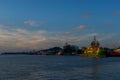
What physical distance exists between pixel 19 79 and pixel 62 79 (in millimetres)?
6364

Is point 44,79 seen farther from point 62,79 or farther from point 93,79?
point 93,79

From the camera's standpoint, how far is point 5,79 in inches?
1727

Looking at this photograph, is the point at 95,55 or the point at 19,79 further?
the point at 95,55

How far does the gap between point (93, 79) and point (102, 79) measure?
1329 millimetres

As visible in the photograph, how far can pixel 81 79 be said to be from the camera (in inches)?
1699

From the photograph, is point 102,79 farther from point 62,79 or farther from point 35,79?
point 35,79

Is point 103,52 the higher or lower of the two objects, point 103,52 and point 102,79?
the higher

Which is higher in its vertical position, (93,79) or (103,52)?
(103,52)

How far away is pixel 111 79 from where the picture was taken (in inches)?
1699

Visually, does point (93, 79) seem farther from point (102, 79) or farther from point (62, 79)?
point (62, 79)

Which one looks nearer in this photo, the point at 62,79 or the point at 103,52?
the point at 62,79

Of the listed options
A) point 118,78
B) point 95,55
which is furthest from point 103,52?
point 118,78

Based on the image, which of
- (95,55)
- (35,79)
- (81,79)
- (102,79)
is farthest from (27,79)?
(95,55)

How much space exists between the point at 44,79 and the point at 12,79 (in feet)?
15.8
